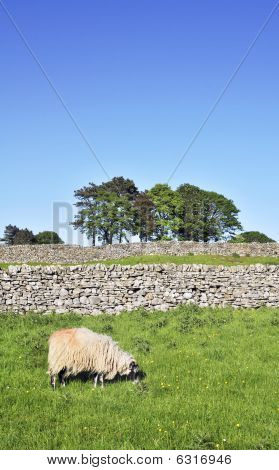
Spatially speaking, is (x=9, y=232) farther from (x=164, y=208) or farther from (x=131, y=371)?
(x=131, y=371)

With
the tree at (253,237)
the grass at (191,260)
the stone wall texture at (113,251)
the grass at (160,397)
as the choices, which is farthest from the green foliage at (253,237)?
the grass at (160,397)

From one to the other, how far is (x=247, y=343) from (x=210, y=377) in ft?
12.1

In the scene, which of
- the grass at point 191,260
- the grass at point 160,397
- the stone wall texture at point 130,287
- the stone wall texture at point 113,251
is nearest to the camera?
the grass at point 160,397

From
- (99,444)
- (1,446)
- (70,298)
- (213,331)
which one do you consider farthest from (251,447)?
(70,298)

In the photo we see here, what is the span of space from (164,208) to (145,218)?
13.4ft

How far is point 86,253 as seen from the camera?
5228 centimetres

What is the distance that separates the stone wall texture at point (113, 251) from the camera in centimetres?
5069

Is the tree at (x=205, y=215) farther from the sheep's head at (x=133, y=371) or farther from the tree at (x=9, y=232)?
the sheep's head at (x=133, y=371)

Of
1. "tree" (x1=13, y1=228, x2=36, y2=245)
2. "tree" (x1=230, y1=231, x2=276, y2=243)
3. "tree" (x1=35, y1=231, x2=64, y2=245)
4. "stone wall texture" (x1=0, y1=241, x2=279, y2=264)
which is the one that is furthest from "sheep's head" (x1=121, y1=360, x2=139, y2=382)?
"tree" (x1=35, y1=231, x2=64, y2=245)

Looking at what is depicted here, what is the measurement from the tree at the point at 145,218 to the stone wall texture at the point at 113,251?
1009 inches

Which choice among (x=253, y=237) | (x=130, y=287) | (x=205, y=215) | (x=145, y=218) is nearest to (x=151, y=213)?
(x=145, y=218)
